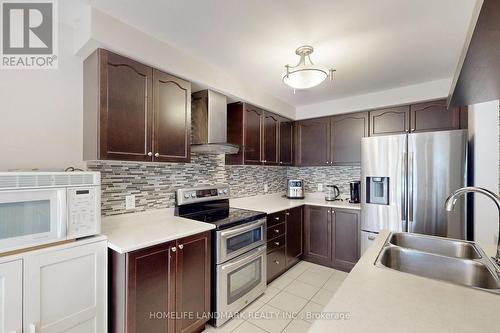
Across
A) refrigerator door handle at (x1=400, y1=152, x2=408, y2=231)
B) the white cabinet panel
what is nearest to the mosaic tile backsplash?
the white cabinet panel

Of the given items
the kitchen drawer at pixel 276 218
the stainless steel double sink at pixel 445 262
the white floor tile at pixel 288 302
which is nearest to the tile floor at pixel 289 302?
the white floor tile at pixel 288 302

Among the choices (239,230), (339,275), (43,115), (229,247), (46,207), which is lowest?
(339,275)

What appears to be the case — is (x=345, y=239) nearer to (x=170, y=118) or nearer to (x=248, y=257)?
(x=248, y=257)

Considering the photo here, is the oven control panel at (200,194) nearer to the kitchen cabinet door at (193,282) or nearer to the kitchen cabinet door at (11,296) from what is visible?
the kitchen cabinet door at (193,282)

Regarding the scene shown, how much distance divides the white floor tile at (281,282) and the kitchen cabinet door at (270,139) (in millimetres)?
1414

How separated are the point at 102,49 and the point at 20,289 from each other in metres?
1.45

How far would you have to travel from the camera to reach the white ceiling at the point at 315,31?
143cm

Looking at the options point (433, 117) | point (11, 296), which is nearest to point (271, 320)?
point (11, 296)

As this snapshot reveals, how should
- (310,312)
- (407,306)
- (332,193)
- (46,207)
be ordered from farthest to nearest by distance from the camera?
1. (332,193)
2. (310,312)
3. (46,207)
4. (407,306)

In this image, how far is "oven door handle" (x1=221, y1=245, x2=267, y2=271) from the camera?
1917 millimetres

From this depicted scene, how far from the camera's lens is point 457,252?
134cm

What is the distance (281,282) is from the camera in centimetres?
261

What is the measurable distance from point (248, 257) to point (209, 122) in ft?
4.39

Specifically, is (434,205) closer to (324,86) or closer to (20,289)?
(324,86)
